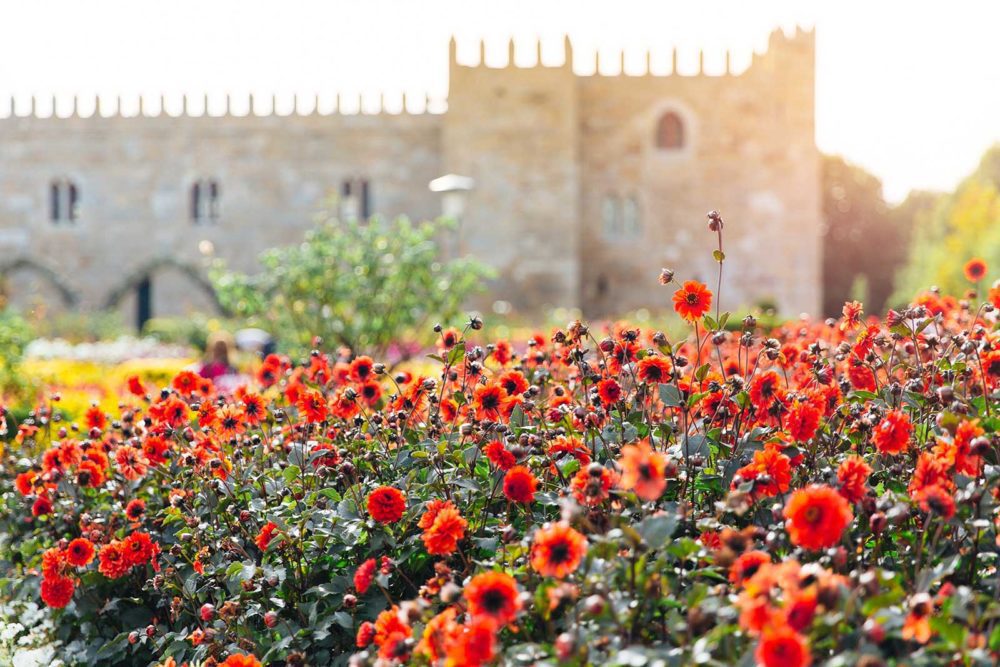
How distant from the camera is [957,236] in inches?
1134

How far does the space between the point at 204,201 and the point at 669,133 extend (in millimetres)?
9556

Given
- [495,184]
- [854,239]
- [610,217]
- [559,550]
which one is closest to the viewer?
[559,550]

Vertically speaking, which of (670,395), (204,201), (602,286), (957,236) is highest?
(204,201)

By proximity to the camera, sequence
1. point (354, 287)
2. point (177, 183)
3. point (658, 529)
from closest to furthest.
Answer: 1. point (658, 529)
2. point (354, 287)
3. point (177, 183)

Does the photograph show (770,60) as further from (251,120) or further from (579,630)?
(579,630)

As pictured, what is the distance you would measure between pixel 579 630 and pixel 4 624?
8.59 ft

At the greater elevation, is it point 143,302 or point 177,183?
point 177,183

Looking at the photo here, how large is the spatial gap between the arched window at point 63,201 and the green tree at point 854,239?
20.8 meters

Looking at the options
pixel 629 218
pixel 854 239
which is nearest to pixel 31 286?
pixel 629 218

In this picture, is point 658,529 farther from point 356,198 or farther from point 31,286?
point 31,286

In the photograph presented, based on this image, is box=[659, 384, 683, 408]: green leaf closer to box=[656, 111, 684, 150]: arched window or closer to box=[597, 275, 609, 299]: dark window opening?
box=[597, 275, 609, 299]: dark window opening

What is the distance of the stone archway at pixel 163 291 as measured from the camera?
73.0 ft

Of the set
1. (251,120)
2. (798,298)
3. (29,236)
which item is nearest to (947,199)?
(798,298)

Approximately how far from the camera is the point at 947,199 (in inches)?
1325
